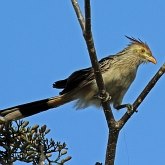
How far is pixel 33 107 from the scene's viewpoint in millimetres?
5566

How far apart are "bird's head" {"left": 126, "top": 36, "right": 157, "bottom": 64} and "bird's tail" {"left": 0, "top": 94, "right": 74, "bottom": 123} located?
1.25m

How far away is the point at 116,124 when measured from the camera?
4289mm

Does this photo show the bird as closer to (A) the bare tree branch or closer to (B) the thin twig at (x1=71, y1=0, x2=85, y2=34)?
(A) the bare tree branch

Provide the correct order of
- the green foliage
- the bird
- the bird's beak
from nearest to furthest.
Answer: the green foliage → the bird → the bird's beak

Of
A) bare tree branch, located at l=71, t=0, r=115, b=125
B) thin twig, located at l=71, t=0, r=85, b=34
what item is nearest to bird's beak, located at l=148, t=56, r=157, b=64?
bare tree branch, located at l=71, t=0, r=115, b=125

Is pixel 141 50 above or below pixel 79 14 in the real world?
above

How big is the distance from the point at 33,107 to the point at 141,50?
6.65ft

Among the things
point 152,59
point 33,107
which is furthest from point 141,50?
point 33,107

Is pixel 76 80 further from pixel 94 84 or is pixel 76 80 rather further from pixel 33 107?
pixel 33 107

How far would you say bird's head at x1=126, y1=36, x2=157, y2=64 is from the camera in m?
6.84

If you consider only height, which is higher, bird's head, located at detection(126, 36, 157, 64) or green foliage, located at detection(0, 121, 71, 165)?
bird's head, located at detection(126, 36, 157, 64)

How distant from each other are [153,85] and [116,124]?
1.45 ft

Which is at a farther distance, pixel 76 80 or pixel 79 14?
pixel 76 80

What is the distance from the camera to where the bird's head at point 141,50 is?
22.4 ft
